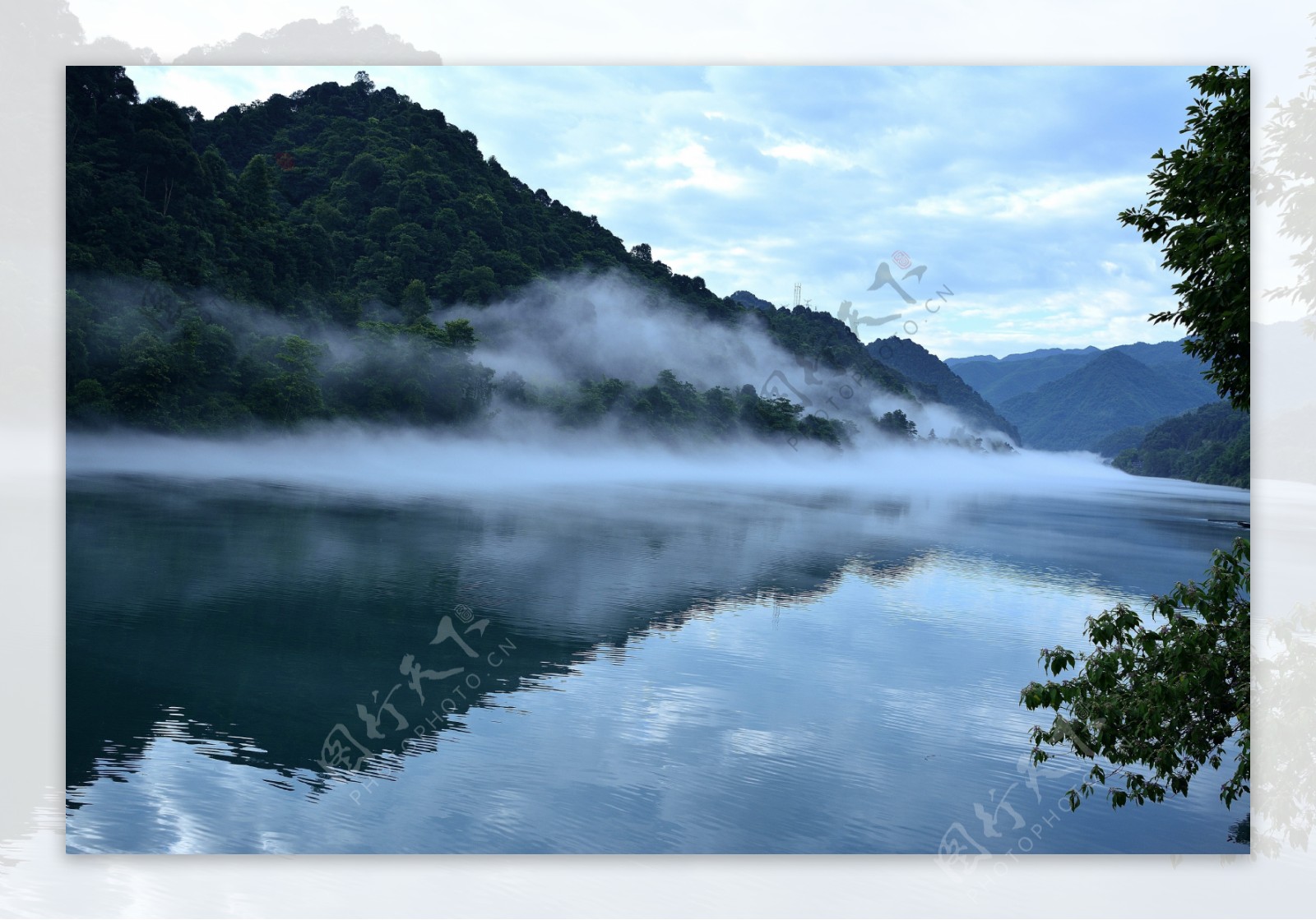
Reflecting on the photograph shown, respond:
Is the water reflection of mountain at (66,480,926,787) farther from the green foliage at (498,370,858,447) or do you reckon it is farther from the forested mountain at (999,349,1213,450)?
the forested mountain at (999,349,1213,450)

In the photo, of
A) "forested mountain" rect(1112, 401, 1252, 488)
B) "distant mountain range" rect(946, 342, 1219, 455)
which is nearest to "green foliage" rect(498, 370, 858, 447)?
"distant mountain range" rect(946, 342, 1219, 455)

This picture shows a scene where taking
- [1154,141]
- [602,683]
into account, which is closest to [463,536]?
[602,683]

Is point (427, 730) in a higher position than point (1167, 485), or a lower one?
lower

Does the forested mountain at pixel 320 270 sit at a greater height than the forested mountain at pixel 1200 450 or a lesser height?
greater

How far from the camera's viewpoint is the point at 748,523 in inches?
453

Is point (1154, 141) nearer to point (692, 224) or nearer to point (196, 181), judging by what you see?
point (692, 224)

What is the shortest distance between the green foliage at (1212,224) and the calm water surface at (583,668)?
1.43 meters

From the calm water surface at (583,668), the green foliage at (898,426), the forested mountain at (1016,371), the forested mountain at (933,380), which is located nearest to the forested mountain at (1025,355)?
the forested mountain at (1016,371)

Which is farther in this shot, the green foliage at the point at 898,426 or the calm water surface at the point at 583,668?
the green foliage at the point at 898,426

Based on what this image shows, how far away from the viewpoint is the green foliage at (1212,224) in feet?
12.8

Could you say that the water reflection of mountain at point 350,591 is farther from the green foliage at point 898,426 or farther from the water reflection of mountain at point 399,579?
the green foliage at point 898,426

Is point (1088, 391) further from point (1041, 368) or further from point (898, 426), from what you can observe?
point (898, 426)

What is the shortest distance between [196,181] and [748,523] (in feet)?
24.8

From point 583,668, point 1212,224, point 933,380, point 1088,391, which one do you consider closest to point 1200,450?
point 1088,391
